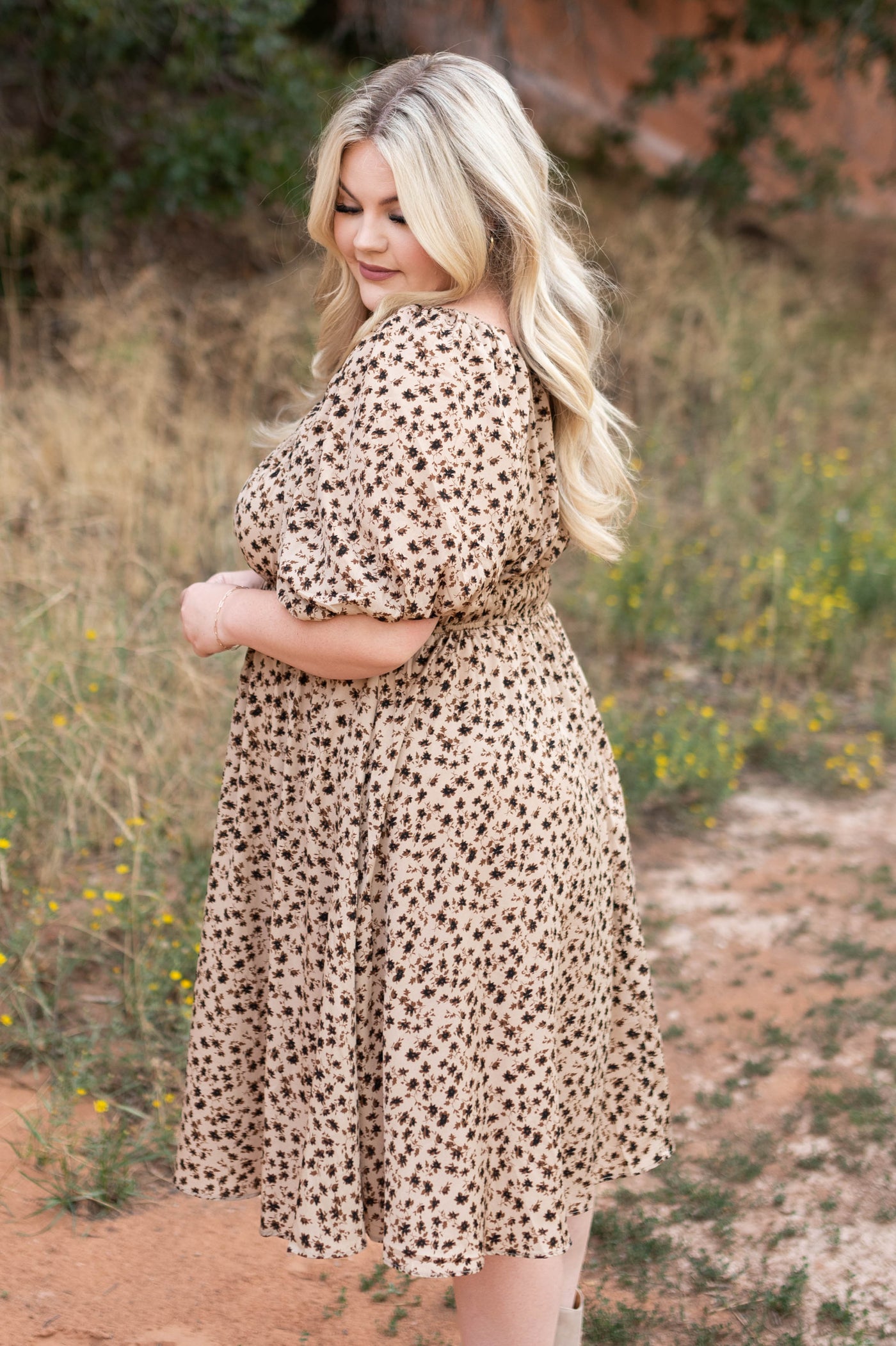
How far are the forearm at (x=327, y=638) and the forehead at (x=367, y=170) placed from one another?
1.75 ft

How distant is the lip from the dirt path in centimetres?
178

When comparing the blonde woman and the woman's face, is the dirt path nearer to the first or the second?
the blonde woman

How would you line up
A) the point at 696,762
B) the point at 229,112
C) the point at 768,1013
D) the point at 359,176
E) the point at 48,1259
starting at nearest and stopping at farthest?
the point at 359,176 → the point at 48,1259 → the point at 768,1013 → the point at 696,762 → the point at 229,112

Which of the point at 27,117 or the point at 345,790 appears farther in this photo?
the point at 27,117

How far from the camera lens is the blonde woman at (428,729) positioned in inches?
66.1

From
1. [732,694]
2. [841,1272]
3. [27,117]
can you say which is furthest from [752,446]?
[841,1272]

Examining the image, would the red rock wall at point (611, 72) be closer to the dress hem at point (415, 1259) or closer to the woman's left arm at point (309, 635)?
the woman's left arm at point (309, 635)

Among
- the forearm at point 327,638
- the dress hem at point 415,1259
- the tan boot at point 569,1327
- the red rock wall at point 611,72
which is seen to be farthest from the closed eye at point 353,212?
the red rock wall at point 611,72

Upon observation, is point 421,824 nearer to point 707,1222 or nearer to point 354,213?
point 354,213

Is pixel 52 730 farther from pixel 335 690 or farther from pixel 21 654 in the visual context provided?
pixel 335 690

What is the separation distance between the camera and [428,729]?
5.88ft

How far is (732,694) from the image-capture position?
5340mm

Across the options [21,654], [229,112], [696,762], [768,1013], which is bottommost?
[768,1013]

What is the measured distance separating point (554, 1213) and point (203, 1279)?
3.19ft
